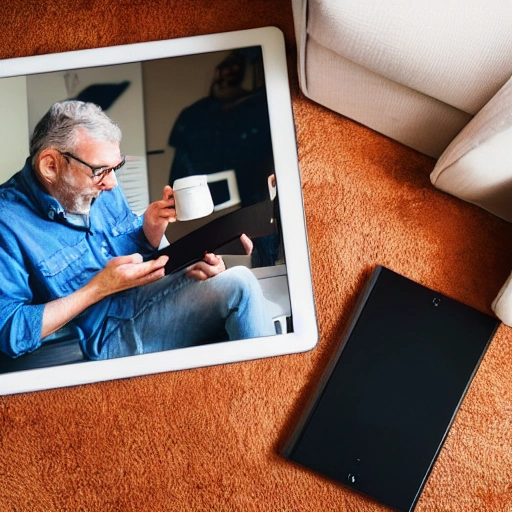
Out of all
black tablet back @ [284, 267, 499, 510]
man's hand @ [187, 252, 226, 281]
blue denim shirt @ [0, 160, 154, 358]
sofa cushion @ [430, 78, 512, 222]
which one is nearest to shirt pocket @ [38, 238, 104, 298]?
blue denim shirt @ [0, 160, 154, 358]

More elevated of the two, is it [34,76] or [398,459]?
[34,76]

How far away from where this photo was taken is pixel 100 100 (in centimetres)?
74

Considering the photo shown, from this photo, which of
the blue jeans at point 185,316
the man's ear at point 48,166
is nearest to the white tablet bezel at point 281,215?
the blue jeans at point 185,316

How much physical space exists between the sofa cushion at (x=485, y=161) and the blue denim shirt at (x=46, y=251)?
1.23ft

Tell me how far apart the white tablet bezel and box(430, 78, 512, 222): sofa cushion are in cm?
18

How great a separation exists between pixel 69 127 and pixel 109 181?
0.09 m

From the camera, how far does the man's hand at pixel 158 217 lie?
2.32ft

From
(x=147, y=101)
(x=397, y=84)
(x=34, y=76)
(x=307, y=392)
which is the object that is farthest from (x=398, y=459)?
(x=34, y=76)

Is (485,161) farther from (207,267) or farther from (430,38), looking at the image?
(207,267)

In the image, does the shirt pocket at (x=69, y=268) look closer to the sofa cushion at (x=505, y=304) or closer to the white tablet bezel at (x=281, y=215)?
the white tablet bezel at (x=281, y=215)

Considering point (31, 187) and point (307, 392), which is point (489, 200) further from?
point (31, 187)

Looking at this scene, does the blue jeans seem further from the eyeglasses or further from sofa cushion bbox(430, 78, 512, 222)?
sofa cushion bbox(430, 78, 512, 222)

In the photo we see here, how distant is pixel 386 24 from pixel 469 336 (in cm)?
39

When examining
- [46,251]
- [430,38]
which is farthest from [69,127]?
[430,38]
